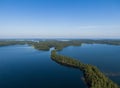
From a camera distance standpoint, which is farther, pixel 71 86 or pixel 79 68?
pixel 79 68

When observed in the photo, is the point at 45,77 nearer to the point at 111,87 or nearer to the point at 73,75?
the point at 73,75

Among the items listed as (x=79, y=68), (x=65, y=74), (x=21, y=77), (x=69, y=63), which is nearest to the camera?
(x=21, y=77)

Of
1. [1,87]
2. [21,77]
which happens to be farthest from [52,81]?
[1,87]

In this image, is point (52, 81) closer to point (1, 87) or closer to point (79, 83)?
point (79, 83)

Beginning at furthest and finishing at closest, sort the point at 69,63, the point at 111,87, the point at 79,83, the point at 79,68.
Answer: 1. the point at 69,63
2. the point at 79,68
3. the point at 79,83
4. the point at 111,87

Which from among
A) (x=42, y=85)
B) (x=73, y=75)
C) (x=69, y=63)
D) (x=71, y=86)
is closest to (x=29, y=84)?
(x=42, y=85)

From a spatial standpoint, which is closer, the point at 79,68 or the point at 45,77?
the point at 45,77

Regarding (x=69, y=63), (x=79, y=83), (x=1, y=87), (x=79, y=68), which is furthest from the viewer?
(x=69, y=63)

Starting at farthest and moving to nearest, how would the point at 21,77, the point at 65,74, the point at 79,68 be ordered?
the point at 79,68 → the point at 65,74 → the point at 21,77
